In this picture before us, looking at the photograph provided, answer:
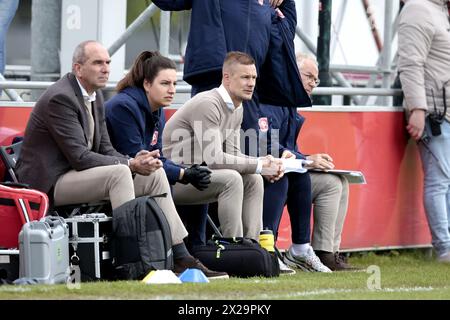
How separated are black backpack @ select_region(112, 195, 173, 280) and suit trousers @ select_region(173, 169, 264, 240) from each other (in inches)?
31.7

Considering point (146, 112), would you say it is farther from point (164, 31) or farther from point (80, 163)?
point (164, 31)

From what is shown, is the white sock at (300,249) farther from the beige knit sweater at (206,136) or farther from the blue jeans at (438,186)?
the blue jeans at (438,186)

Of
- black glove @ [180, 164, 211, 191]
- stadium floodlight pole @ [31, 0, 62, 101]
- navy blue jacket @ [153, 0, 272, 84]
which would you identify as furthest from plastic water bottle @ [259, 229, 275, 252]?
stadium floodlight pole @ [31, 0, 62, 101]

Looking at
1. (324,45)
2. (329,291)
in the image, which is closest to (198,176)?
(329,291)

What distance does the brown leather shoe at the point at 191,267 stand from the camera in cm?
896

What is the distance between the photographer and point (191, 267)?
8.97 metres

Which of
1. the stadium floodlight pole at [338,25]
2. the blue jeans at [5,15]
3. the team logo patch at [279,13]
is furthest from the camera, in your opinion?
the stadium floodlight pole at [338,25]

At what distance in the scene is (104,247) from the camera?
8812mm

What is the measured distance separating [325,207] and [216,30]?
1.64 meters

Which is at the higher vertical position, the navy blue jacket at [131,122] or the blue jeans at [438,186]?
the navy blue jacket at [131,122]

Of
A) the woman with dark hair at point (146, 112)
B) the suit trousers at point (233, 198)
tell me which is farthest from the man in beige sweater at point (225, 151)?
the woman with dark hair at point (146, 112)

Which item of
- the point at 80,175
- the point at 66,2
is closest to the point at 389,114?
the point at 66,2

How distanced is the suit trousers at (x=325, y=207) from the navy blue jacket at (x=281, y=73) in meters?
0.59

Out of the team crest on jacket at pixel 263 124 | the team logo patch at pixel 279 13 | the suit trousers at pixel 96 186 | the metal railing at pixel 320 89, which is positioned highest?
the team logo patch at pixel 279 13
